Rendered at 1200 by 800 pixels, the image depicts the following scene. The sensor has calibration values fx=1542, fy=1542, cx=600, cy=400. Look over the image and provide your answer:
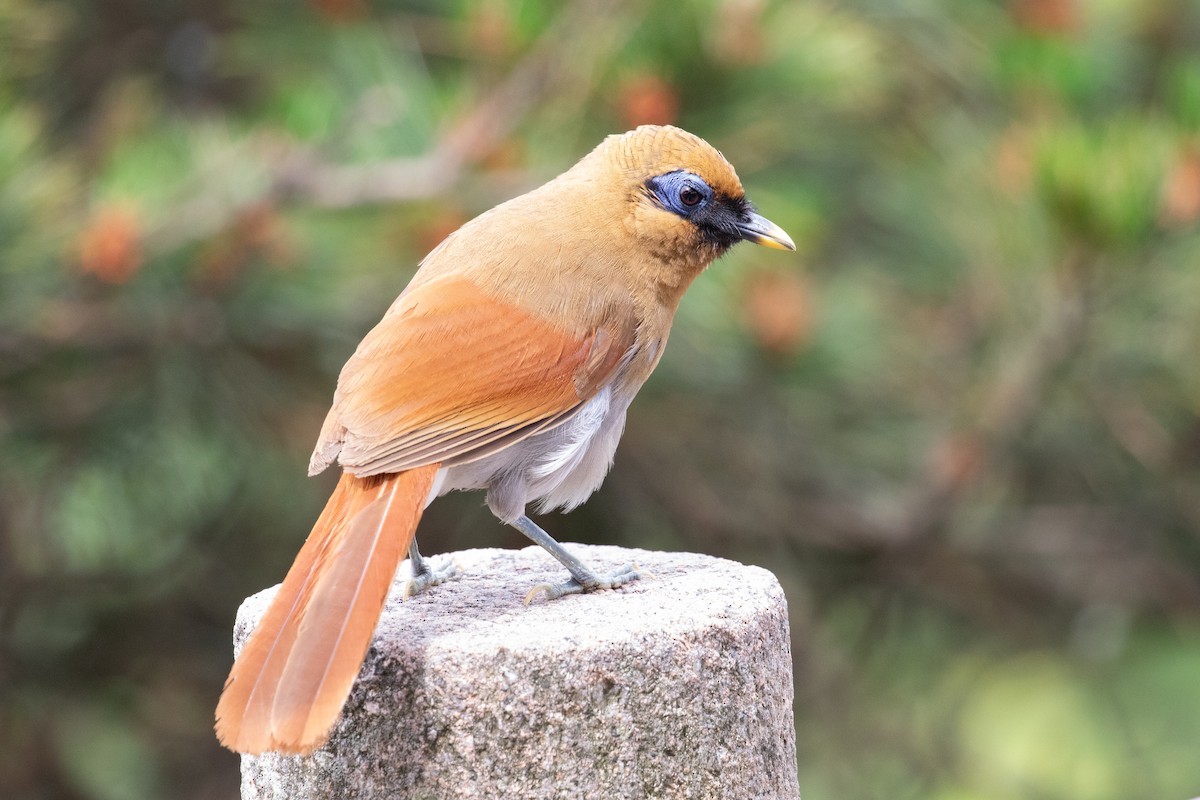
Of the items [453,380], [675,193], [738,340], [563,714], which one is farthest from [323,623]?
[738,340]

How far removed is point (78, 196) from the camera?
4.43m

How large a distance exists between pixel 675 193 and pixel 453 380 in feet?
2.46

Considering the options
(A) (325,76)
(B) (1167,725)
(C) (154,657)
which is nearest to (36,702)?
(C) (154,657)

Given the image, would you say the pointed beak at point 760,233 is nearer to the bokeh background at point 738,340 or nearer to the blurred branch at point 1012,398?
the bokeh background at point 738,340

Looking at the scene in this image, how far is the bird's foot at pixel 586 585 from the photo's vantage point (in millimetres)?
2842

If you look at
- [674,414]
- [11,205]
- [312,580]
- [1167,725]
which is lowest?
[1167,725]

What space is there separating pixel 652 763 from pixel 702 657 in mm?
184

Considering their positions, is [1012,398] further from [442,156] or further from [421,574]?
[421,574]

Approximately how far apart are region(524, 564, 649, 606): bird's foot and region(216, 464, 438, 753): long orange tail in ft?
0.88

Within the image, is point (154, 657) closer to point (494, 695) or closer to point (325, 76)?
point (325, 76)

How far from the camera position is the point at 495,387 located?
2883mm

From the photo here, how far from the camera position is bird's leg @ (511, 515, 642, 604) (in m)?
2.85

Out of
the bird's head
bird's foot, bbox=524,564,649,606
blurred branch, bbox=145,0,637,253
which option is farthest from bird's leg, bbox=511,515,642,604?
blurred branch, bbox=145,0,637,253

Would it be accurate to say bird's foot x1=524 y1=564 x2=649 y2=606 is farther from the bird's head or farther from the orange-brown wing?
the bird's head
